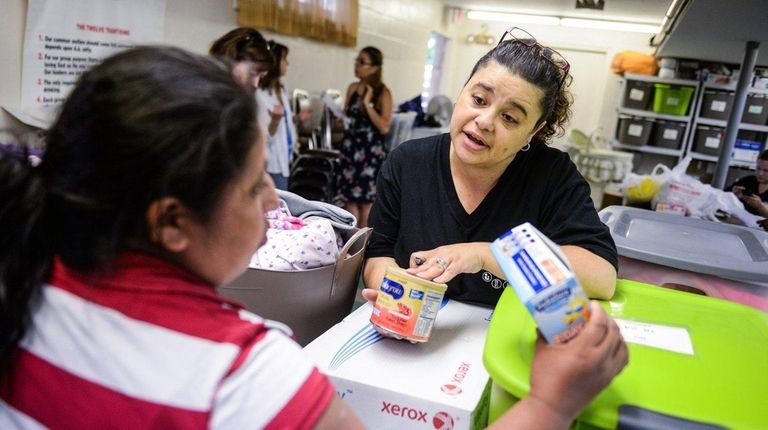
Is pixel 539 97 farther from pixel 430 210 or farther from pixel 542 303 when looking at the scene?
pixel 542 303

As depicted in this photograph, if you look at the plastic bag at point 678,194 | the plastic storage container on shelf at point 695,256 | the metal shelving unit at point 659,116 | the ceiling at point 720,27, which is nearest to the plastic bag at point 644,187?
the plastic bag at point 678,194

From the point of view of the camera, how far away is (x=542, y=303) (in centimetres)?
66

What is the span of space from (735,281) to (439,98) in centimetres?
552

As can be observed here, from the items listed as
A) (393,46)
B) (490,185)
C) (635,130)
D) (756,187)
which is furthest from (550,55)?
(635,130)

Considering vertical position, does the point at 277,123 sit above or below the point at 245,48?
below

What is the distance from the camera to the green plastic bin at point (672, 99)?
649 cm

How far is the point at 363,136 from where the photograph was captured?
459 cm

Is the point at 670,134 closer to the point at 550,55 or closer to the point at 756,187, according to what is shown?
the point at 756,187

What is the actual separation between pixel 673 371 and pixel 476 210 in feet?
2.12

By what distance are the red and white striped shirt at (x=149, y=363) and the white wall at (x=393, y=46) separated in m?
2.15

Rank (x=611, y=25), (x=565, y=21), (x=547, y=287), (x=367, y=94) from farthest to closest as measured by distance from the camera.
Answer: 1. (x=565, y=21)
2. (x=611, y=25)
3. (x=367, y=94)
4. (x=547, y=287)

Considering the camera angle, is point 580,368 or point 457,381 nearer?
point 580,368

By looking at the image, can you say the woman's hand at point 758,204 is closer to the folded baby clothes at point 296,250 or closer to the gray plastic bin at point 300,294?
the gray plastic bin at point 300,294

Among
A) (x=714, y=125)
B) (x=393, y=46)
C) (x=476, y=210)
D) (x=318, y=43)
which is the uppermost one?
(x=393, y=46)
